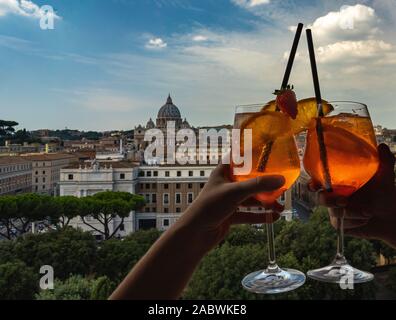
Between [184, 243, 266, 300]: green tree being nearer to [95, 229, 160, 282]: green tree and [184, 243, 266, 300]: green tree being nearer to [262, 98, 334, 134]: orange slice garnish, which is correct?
[95, 229, 160, 282]: green tree

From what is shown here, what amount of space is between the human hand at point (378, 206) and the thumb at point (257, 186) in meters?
0.11

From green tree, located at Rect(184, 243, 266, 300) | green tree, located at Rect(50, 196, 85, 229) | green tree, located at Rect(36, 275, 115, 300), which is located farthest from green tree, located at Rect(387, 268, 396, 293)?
green tree, located at Rect(50, 196, 85, 229)

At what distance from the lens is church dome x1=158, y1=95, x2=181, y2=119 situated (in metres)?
21.8

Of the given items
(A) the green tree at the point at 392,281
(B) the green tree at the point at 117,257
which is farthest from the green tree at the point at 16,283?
(A) the green tree at the point at 392,281

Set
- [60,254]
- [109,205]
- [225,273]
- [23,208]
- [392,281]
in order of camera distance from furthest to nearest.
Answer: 1. [109,205]
2. [23,208]
3. [60,254]
4. [392,281]
5. [225,273]

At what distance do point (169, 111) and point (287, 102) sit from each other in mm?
21669

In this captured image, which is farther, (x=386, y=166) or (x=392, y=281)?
(x=392, y=281)

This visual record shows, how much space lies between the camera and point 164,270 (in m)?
0.40

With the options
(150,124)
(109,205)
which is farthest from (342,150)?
(150,124)

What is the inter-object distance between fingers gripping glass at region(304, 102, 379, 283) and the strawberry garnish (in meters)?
0.02

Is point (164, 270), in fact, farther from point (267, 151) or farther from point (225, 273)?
point (225, 273)
